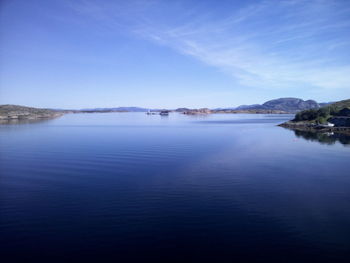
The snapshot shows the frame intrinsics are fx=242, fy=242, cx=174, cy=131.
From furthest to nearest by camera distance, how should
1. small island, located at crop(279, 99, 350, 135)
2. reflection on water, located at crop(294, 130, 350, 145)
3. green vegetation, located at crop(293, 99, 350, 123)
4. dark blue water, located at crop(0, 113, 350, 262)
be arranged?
green vegetation, located at crop(293, 99, 350, 123), small island, located at crop(279, 99, 350, 135), reflection on water, located at crop(294, 130, 350, 145), dark blue water, located at crop(0, 113, 350, 262)

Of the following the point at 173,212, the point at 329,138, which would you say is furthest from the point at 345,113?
the point at 173,212

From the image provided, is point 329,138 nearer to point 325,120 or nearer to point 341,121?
point 341,121

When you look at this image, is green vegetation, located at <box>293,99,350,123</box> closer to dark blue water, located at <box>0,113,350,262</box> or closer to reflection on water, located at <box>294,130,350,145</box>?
reflection on water, located at <box>294,130,350,145</box>

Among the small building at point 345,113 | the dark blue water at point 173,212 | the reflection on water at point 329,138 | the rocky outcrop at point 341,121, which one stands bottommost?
the dark blue water at point 173,212

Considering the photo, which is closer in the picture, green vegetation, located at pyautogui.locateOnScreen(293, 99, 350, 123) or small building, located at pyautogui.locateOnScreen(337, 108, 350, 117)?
small building, located at pyautogui.locateOnScreen(337, 108, 350, 117)

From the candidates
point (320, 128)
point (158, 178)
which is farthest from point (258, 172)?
point (320, 128)

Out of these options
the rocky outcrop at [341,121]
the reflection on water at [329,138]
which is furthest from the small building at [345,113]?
the reflection on water at [329,138]

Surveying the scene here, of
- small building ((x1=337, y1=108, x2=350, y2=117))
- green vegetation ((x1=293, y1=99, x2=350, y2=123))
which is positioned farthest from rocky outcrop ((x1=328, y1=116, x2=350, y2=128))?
small building ((x1=337, y1=108, x2=350, y2=117))

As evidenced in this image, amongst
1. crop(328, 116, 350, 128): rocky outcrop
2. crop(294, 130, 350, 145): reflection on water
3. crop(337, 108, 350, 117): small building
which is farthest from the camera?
crop(337, 108, 350, 117): small building

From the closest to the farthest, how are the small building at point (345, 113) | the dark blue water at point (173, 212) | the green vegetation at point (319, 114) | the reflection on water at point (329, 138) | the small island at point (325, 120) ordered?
the dark blue water at point (173, 212)
the reflection on water at point (329, 138)
the small island at point (325, 120)
the small building at point (345, 113)
the green vegetation at point (319, 114)

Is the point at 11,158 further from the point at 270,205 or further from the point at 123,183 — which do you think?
the point at 270,205

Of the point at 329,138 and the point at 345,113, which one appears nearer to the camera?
the point at 329,138

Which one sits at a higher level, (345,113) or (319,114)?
(345,113)

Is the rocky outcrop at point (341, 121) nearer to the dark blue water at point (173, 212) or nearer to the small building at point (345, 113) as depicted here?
the small building at point (345, 113)
